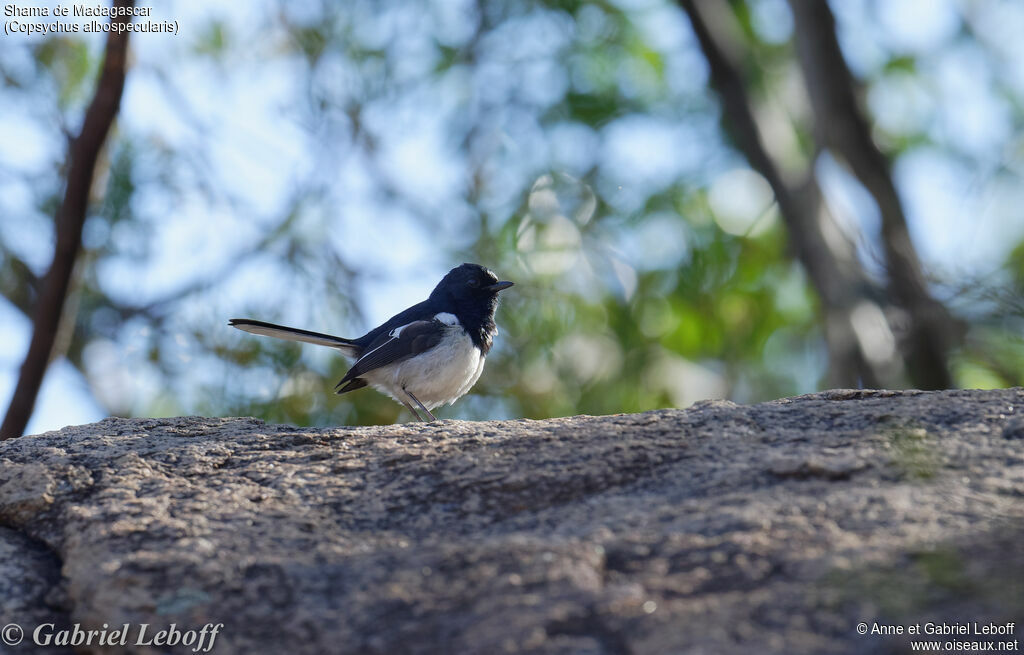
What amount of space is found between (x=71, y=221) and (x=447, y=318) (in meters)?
2.29

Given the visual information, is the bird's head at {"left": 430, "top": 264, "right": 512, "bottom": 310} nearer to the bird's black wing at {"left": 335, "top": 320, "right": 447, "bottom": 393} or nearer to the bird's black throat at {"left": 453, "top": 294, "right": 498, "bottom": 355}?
the bird's black throat at {"left": 453, "top": 294, "right": 498, "bottom": 355}

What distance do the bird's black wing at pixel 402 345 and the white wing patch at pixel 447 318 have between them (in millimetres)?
48

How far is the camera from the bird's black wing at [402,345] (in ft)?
19.7

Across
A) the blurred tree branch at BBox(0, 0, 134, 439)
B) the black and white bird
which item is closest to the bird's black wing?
the black and white bird

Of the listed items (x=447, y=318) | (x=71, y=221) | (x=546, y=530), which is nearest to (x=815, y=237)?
(x=447, y=318)

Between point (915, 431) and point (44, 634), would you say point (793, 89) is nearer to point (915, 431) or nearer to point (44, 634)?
point (915, 431)

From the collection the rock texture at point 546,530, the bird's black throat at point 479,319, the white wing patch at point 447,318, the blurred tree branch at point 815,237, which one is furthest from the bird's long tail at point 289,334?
the blurred tree branch at point 815,237

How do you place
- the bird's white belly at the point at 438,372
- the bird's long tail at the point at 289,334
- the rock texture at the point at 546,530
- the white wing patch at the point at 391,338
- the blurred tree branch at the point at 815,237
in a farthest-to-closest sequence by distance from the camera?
1. the blurred tree branch at the point at 815,237
2. the white wing patch at the point at 391,338
3. the bird's white belly at the point at 438,372
4. the bird's long tail at the point at 289,334
5. the rock texture at the point at 546,530

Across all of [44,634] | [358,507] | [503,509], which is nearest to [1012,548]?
[503,509]

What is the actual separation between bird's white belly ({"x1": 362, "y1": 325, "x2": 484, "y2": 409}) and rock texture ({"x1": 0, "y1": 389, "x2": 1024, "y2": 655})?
8.19 feet

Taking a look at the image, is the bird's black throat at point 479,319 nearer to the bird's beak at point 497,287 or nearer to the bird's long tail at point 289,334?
the bird's beak at point 497,287

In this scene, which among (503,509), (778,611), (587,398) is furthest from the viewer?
(587,398)

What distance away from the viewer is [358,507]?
2.75 meters

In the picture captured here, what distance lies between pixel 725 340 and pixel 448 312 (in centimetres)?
419
